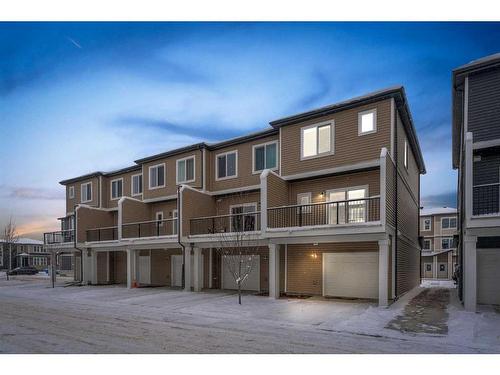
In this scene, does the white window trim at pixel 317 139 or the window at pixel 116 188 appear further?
the window at pixel 116 188

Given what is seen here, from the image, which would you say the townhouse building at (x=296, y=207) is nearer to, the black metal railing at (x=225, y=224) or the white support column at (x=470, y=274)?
the black metal railing at (x=225, y=224)

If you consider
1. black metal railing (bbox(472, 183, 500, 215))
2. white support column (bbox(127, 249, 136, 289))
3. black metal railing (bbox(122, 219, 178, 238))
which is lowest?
white support column (bbox(127, 249, 136, 289))

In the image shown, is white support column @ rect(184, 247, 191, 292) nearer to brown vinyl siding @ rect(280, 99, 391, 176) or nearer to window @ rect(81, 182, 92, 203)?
brown vinyl siding @ rect(280, 99, 391, 176)

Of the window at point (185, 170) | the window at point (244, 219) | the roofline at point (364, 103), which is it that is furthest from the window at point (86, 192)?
the roofline at point (364, 103)

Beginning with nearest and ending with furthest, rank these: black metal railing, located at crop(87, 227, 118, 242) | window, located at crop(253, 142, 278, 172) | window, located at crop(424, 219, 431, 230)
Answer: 1. window, located at crop(253, 142, 278, 172)
2. black metal railing, located at crop(87, 227, 118, 242)
3. window, located at crop(424, 219, 431, 230)

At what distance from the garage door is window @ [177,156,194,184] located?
9.78 meters

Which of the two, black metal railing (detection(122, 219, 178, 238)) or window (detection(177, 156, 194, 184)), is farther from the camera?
black metal railing (detection(122, 219, 178, 238))

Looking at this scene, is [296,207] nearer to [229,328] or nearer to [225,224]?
[225,224]

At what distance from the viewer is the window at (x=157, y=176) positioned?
24172 mm

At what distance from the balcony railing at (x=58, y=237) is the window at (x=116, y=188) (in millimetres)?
3915

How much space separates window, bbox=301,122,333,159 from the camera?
16.8 m

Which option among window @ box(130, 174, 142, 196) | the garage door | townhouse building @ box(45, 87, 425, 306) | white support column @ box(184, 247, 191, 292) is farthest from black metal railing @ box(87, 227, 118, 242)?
the garage door

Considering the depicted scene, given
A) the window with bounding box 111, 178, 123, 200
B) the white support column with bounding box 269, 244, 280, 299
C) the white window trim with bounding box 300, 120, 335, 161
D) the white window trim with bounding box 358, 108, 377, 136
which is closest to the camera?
the white window trim with bounding box 358, 108, 377, 136

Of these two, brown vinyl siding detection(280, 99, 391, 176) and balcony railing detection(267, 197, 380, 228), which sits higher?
brown vinyl siding detection(280, 99, 391, 176)
